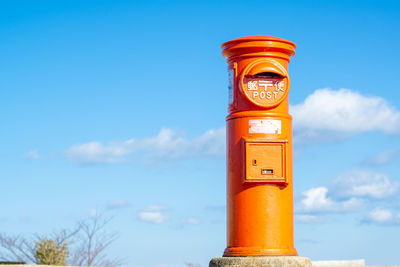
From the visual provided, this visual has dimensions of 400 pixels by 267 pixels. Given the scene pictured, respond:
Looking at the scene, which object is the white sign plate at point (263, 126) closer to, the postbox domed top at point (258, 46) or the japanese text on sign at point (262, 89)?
the japanese text on sign at point (262, 89)

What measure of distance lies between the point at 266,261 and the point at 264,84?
219 cm

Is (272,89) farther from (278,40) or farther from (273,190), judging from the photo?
(273,190)

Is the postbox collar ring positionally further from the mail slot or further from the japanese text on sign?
the mail slot

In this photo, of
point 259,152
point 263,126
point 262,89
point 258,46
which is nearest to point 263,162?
point 259,152

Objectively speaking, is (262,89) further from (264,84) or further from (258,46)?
(258,46)

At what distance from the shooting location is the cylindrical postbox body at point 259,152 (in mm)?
7184

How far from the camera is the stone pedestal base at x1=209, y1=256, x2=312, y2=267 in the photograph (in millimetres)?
6961

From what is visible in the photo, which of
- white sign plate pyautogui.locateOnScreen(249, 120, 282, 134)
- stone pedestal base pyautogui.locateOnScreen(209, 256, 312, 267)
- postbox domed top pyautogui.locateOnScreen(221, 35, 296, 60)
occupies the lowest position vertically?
stone pedestal base pyautogui.locateOnScreen(209, 256, 312, 267)

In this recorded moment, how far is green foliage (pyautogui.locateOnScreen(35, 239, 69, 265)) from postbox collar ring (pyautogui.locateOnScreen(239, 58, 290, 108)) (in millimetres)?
4708

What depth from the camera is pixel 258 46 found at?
7324mm

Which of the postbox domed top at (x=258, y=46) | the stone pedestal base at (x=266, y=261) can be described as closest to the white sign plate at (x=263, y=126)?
the postbox domed top at (x=258, y=46)

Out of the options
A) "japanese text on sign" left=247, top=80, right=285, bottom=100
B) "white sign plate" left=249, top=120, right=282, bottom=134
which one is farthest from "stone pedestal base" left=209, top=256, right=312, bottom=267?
"japanese text on sign" left=247, top=80, right=285, bottom=100

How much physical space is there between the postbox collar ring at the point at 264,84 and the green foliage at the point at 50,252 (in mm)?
4708

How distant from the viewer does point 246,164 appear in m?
7.19
